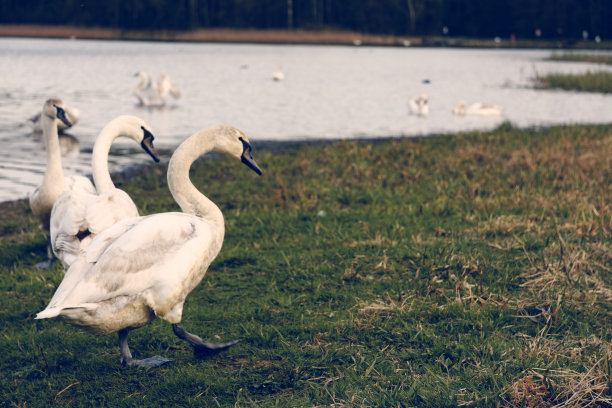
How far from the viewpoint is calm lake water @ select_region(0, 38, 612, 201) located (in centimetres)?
1534

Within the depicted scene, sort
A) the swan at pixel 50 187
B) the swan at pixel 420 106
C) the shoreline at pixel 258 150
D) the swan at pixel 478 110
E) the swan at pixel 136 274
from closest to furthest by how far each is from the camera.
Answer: the swan at pixel 136 274, the swan at pixel 50 187, the shoreline at pixel 258 150, the swan at pixel 420 106, the swan at pixel 478 110

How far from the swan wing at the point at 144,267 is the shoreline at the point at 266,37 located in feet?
246

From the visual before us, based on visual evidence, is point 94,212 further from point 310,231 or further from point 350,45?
point 350,45

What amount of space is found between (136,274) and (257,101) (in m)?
20.9

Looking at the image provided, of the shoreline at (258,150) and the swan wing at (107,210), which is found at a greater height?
the swan wing at (107,210)

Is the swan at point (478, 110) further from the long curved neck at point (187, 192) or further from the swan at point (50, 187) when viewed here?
the long curved neck at point (187, 192)

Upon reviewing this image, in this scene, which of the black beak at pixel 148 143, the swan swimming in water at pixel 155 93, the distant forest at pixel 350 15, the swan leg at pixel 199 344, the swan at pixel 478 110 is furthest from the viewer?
the distant forest at pixel 350 15

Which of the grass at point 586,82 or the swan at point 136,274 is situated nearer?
the swan at point 136,274

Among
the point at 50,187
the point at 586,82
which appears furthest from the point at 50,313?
the point at 586,82

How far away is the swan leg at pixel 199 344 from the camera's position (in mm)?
4558

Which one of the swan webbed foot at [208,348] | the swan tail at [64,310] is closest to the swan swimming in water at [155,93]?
the swan webbed foot at [208,348]

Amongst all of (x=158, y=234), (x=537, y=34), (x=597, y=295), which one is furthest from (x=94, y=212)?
(x=537, y=34)

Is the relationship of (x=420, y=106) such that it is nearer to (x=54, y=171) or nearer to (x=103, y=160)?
(x=54, y=171)

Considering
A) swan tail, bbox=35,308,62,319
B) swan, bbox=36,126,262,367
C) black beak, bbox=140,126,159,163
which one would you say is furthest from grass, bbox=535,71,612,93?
swan tail, bbox=35,308,62,319
